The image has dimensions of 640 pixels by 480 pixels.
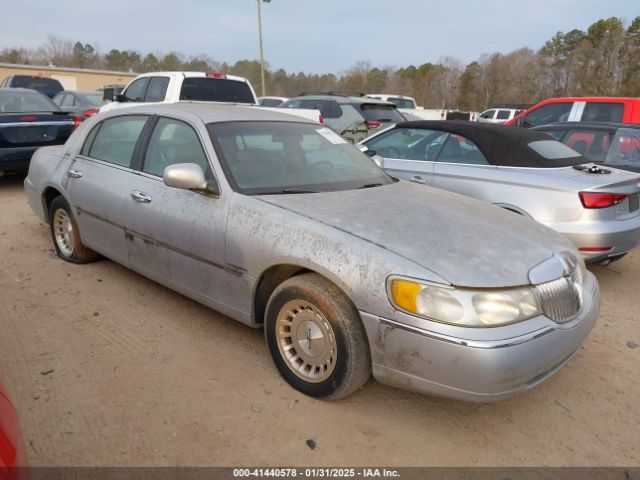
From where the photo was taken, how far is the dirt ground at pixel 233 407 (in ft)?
7.63

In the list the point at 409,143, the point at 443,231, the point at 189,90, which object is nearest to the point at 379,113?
the point at 189,90

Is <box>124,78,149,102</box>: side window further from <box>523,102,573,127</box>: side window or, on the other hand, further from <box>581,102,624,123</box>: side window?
<box>581,102,624,123</box>: side window

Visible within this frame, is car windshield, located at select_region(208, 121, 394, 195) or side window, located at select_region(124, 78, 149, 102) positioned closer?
car windshield, located at select_region(208, 121, 394, 195)

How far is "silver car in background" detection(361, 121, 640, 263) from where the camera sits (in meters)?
4.17

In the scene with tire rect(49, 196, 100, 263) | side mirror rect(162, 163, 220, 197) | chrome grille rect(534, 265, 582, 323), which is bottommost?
tire rect(49, 196, 100, 263)

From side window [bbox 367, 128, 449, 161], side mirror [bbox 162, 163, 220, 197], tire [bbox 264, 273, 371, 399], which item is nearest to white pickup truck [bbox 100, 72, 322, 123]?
side window [bbox 367, 128, 449, 161]

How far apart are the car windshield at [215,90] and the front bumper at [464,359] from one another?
726 cm

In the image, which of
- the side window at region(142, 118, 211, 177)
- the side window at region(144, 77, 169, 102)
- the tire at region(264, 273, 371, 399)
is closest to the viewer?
the tire at region(264, 273, 371, 399)

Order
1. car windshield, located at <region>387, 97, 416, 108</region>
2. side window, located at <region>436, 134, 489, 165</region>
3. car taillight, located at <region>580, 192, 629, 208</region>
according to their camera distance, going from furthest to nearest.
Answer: car windshield, located at <region>387, 97, 416, 108</region> < side window, located at <region>436, 134, 489, 165</region> < car taillight, located at <region>580, 192, 629, 208</region>

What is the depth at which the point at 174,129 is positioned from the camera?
3543 mm

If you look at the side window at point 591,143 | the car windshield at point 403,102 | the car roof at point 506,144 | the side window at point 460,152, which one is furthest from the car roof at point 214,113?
the car windshield at point 403,102

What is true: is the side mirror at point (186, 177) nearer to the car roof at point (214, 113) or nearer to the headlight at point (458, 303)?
the car roof at point (214, 113)

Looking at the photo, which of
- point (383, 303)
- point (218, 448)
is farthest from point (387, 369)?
point (218, 448)

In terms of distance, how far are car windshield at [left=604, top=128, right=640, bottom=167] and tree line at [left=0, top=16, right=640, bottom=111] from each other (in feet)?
143
